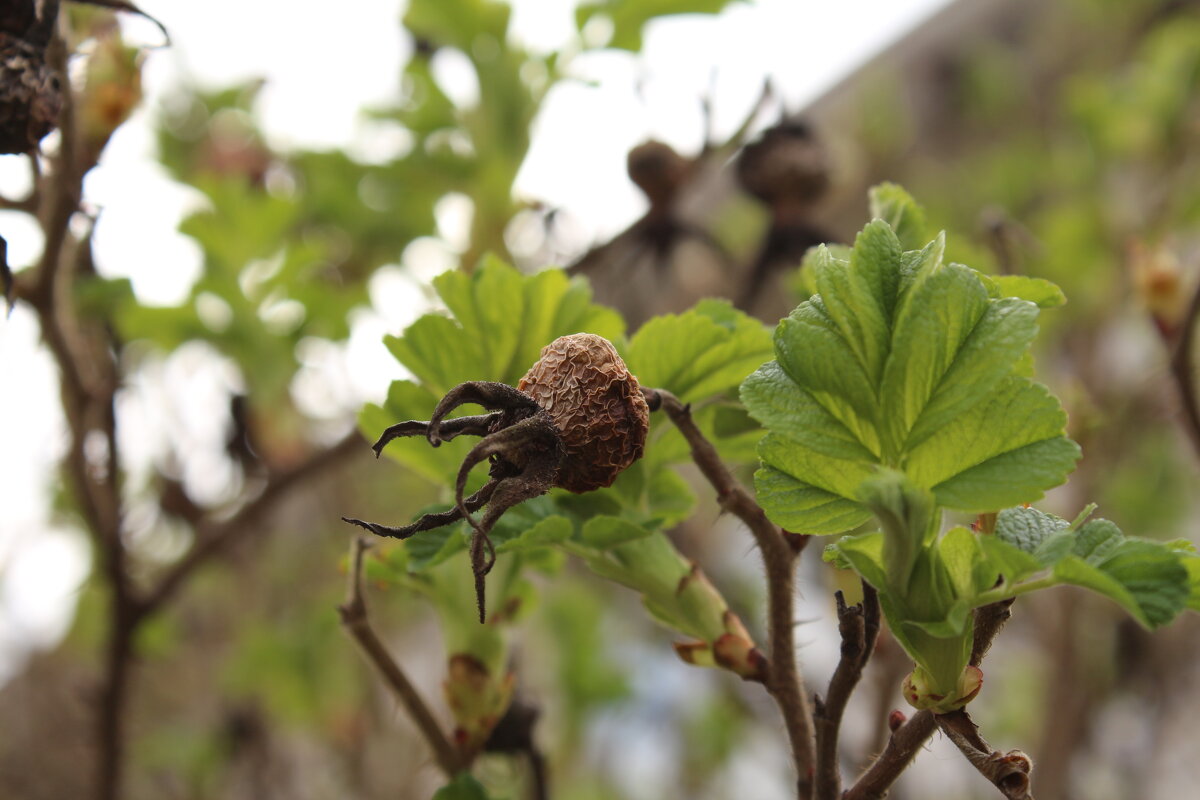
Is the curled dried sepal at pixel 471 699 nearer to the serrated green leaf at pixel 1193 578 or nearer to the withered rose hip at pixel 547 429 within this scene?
the withered rose hip at pixel 547 429

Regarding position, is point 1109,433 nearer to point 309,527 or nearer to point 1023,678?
point 1023,678

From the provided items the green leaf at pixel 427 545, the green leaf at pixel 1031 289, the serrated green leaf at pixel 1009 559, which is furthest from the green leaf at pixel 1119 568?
the green leaf at pixel 427 545

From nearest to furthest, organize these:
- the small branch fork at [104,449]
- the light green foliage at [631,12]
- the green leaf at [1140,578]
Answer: the green leaf at [1140,578] → the small branch fork at [104,449] → the light green foliage at [631,12]

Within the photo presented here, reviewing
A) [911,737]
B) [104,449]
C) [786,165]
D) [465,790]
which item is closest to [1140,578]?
[911,737]

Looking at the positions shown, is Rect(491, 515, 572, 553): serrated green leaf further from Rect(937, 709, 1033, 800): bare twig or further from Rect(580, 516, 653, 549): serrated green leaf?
Rect(937, 709, 1033, 800): bare twig

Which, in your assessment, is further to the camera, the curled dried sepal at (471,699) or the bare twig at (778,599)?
the curled dried sepal at (471,699)

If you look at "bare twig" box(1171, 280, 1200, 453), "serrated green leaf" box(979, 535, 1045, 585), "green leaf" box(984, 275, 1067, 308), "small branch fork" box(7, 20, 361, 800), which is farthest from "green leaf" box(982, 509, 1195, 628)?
"small branch fork" box(7, 20, 361, 800)
